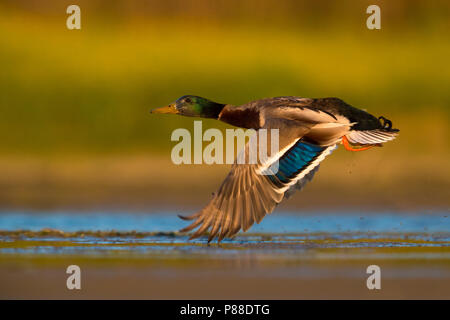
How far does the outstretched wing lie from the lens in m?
8.16

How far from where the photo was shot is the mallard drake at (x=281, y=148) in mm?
8234

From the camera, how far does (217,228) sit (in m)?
8.15

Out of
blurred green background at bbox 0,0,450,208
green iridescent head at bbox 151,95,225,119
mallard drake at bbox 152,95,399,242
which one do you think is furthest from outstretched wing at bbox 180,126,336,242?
blurred green background at bbox 0,0,450,208

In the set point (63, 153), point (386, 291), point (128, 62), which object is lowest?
point (386, 291)

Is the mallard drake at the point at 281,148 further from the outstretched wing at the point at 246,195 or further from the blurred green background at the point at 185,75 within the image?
the blurred green background at the point at 185,75

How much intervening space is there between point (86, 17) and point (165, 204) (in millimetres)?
5302

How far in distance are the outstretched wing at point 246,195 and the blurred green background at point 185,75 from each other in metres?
5.41

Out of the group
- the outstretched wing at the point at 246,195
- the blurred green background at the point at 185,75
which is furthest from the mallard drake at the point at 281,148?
the blurred green background at the point at 185,75

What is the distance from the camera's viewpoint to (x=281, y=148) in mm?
8625

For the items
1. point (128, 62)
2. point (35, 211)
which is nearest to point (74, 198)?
point (35, 211)

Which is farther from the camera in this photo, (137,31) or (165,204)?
(137,31)

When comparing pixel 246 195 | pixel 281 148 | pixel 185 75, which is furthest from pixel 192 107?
pixel 185 75

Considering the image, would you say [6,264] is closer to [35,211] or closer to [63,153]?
[35,211]

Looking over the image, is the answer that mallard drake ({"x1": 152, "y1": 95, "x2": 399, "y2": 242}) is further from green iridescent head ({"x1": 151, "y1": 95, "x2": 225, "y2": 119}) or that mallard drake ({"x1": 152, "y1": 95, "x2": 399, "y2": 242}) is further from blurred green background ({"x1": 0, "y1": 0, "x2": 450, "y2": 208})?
blurred green background ({"x1": 0, "y1": 0, "x2": 450, "y2": 208})
